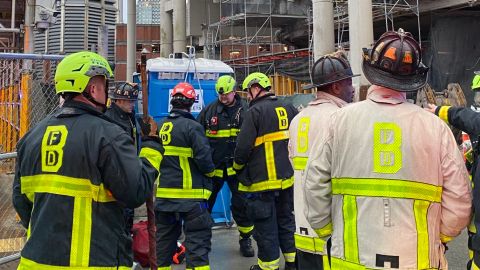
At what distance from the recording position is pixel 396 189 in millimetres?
2127

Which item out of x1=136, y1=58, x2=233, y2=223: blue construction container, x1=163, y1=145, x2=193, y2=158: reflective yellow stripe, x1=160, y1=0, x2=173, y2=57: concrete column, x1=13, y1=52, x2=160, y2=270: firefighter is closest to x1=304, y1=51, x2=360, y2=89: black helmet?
x1=163, y1=145, x2=193, y2=158: reflective yellow stripe

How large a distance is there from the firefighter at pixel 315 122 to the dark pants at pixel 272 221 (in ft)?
3.35

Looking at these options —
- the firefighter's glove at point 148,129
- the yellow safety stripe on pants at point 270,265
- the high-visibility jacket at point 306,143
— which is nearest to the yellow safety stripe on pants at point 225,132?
the yellow safety stripe on pants at point 270,265

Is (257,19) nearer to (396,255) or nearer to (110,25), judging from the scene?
(110,25)

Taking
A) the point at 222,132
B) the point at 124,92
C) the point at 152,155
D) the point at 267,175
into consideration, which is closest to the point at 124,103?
the point at 124,92

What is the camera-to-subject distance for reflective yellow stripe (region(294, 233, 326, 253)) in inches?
138

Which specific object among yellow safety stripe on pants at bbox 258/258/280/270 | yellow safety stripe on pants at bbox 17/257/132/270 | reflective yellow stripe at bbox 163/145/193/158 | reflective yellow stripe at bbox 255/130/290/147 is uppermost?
reflective yellow stripe at bbox 255/130/290/147

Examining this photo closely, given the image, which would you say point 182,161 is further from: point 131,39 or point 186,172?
point 131,39

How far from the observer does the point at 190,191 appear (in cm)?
461

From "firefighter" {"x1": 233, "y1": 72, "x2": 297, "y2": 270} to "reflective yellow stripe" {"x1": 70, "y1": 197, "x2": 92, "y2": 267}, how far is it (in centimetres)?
254

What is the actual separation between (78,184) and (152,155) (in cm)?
63

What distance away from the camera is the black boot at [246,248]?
5.75 m

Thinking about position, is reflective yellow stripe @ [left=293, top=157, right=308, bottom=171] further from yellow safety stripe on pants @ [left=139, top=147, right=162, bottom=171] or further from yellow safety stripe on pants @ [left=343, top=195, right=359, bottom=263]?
yellow safety stripe on pants @ [left=343, top=195, right=359, bottom=263]

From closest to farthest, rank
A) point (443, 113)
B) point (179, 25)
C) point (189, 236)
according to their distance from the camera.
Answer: point (443, 113) < point (189, 236) < point (179, 25)
